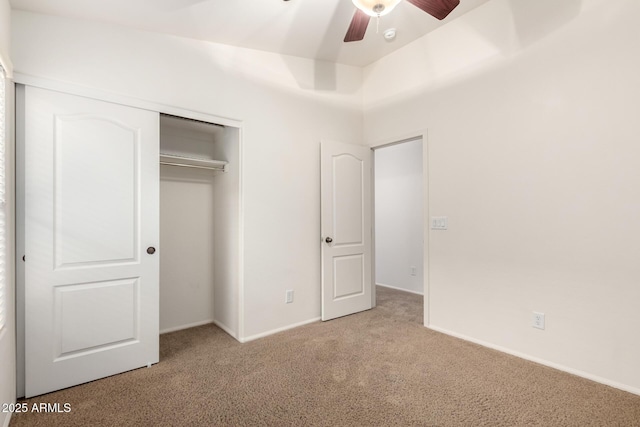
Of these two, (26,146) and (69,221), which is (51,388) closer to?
(69,221)

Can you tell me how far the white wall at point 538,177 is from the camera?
2021 mm

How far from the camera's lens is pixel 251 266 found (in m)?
2.89

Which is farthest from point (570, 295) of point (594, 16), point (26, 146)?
point (26, 146)

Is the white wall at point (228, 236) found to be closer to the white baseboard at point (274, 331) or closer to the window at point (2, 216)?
the white baseboard at point (274, 331)

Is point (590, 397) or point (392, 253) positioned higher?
point (392, 253)

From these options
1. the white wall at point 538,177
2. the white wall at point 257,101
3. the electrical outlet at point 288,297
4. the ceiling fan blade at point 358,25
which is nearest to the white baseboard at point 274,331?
the white wall at point 257,101

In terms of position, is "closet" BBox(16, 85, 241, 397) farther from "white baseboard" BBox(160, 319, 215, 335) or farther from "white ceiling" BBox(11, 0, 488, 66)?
"white baseboard" BBox(160, 319, 215, 335)

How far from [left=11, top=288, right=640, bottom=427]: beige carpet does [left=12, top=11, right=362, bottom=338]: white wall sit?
0.58 m

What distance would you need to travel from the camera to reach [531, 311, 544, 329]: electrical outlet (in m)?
2.35

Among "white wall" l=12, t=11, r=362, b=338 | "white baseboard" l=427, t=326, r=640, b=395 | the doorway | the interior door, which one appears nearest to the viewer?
"white baseboard" l=427, t=326, r=640, b=395

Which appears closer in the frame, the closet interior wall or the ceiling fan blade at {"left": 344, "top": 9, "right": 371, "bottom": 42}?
the ceiling fan blade at {"left": 344, "top": 9, "right": 371, "bottom": 42}

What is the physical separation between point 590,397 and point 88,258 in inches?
135

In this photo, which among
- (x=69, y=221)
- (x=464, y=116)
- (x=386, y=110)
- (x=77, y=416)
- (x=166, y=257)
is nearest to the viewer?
(x=77, y=416)

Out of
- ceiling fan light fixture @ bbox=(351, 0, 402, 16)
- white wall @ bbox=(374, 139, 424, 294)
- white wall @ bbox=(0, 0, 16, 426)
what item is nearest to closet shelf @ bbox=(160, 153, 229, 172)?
white wall @ bbox=(0, 0, 16, 426)
